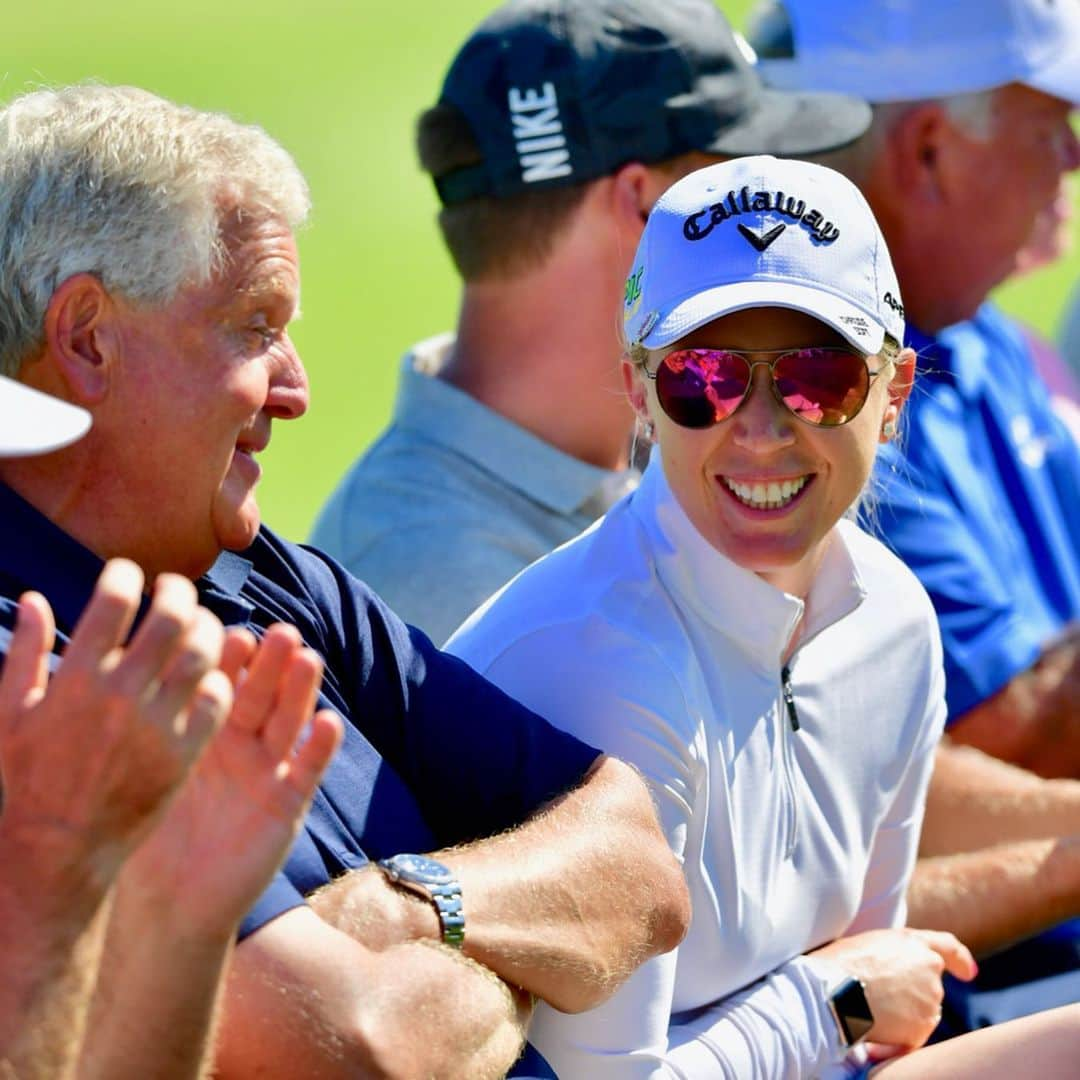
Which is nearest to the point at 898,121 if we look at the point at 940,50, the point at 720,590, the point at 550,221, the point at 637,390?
the point at 940,50

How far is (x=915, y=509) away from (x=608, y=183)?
30.8 inches

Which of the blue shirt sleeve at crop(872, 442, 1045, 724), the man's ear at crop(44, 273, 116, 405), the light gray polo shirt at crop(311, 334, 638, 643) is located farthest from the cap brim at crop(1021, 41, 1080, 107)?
the man's ear at crop(44, 273, 116, 405)

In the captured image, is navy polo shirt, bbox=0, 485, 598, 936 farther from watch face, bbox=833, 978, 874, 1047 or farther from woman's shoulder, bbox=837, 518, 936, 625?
woman's shoulder, bbox=837, 518, 936, 625

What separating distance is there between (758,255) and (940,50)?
163 centimetres

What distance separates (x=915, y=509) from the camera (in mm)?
3385

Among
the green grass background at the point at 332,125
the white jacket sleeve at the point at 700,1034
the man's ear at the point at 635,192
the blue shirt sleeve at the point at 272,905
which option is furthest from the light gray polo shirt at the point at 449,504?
the green grass background at the point at 332,125

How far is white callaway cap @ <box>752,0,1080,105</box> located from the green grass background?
10.8ft

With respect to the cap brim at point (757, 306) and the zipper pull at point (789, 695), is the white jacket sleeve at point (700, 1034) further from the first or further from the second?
the cap brim at point (757, 306)

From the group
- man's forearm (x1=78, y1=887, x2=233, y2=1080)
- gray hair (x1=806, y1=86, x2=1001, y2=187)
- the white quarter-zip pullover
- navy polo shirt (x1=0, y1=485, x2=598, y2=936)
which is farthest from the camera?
gray hair (x1=806, y1=86, x2=1001, y2=187)

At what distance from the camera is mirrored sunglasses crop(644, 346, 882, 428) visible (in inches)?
92.1

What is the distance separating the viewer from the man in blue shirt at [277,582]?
1892mm

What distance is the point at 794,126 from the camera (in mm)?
3420

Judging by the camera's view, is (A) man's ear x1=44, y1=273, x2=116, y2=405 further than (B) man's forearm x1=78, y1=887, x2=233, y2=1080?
Yes

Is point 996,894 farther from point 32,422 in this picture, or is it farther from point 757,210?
point 32,422
